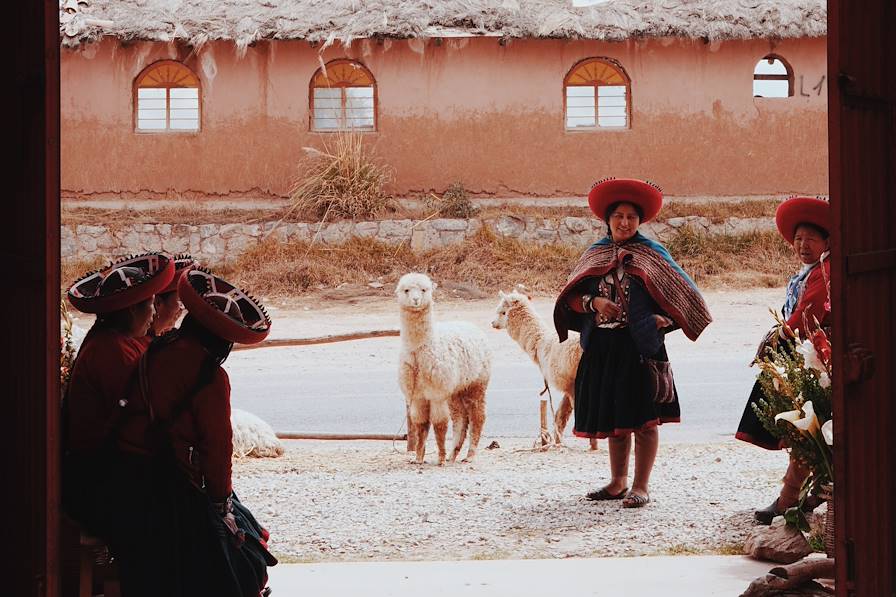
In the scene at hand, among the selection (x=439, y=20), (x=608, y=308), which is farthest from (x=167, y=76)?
(x=608, y=308)

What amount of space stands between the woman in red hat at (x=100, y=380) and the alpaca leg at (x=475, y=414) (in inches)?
220

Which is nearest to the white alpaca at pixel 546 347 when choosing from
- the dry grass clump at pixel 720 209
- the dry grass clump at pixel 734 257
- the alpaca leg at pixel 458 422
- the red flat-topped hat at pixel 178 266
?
the alpaca leg at pixel 458 422

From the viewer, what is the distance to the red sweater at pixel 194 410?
13.1 ft

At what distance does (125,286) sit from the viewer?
4.27 m

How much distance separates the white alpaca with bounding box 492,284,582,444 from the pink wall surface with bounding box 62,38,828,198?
9751 millimetres

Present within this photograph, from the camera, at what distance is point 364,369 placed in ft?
51.1

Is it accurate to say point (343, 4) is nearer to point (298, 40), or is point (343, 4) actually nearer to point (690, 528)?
point (298, 40)

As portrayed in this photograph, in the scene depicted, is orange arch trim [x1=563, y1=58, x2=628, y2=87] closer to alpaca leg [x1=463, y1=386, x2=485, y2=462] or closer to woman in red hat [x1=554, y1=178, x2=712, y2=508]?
alpaca leg [x1=463, y1=386, x2=485, y2=462]

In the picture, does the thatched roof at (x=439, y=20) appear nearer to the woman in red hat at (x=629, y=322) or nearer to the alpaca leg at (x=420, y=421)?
the alpaca leg at (x=420, y=421)

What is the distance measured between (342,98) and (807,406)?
1639cm

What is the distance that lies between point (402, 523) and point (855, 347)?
440 cm

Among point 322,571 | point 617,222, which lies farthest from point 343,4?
point 322,571

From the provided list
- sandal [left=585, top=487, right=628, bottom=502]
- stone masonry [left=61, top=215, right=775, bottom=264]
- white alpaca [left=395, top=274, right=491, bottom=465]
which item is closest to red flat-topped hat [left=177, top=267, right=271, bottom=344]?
sandal [left=585, top=487, right=628, bottom=502]

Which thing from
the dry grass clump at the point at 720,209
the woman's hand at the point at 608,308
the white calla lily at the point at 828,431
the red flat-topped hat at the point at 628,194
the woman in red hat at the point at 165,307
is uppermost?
the dry grass clump at the point at 720,209
